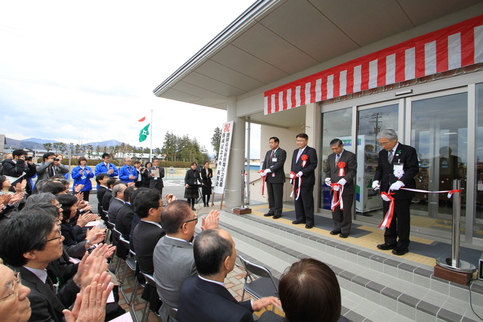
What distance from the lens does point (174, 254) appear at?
4.96 ft

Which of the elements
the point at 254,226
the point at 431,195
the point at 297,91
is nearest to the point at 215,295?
the point at 254,226

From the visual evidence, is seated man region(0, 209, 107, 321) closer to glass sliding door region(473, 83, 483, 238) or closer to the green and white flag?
glass sliding door region(473, 83, 483, 238)

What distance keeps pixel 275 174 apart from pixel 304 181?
71cm

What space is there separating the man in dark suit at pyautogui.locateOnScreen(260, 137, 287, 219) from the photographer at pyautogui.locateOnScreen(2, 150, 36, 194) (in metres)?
5.05

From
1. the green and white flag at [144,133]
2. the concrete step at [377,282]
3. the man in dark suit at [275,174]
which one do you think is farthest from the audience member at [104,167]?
the green and white flag at [144,133]

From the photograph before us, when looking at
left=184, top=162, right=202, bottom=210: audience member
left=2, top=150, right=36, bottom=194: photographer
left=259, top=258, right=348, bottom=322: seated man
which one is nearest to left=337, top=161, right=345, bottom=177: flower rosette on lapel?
left=259, top=258, right=348, bottom=322: seated man

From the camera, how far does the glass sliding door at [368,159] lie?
427 cm

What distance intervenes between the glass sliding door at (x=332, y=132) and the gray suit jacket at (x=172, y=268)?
13.4 feet

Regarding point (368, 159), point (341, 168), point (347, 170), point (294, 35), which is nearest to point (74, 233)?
point (341, 168)

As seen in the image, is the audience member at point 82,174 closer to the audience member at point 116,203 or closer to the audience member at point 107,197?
the audience member at point 107,197

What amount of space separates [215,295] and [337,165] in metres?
3.12

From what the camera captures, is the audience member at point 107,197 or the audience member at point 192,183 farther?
the audience member at point 192,183

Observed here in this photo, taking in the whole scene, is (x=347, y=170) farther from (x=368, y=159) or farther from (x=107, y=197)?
(x=107, y=197)

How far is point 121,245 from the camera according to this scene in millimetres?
2756
